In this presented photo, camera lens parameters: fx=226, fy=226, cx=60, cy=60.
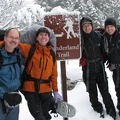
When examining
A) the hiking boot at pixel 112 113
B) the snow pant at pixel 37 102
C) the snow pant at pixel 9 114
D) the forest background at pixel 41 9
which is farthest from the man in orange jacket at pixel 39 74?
the forest background at pixel 41 9

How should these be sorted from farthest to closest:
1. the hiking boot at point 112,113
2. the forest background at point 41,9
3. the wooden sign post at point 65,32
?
the forest background at point 41,9
the hiking boot at point 112,113
the wooden sign post at point 65,32

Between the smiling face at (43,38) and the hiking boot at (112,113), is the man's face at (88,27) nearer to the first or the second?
the smiling face at (43,38)

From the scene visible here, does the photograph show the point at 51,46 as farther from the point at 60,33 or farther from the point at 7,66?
the point at 7,66

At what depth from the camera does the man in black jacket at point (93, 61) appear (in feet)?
13.9

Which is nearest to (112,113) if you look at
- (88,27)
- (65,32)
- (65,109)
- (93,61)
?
(93,61)

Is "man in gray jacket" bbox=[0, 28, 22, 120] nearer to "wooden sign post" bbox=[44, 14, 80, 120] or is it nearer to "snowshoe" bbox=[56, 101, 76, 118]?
"snowshoe" bbox=[56, 101, 76, 118]

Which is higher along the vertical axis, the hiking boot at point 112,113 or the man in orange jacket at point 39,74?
the man in orange jacket at point 39,74

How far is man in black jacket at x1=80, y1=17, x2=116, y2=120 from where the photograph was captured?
4.23 meters

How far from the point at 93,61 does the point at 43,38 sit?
1.38m

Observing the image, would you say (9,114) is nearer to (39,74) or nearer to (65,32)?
(39,74)

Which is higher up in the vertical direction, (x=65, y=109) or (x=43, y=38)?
(x=43, y=38)

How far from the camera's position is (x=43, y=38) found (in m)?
3.27

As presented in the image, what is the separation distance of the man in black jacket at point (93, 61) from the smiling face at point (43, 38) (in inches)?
43.7

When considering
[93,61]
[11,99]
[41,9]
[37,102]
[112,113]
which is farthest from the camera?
[41,9]
